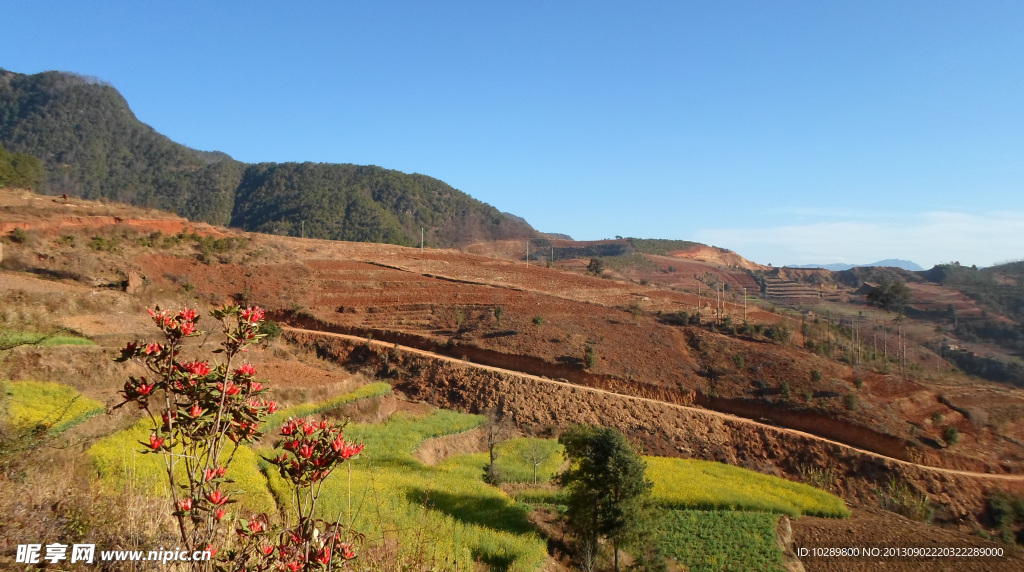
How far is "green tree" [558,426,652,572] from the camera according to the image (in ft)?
39.3

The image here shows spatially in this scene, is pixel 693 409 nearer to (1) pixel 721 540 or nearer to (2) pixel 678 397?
(2) pixel 678 397

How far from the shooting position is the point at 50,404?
11141 millimetres

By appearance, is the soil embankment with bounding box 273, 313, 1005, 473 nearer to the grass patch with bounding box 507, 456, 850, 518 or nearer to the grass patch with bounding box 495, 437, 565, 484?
the grass patch with bounding box 507, 456, 850, 518

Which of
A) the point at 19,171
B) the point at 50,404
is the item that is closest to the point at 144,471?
the point at 50,404

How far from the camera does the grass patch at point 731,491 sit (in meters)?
17.0

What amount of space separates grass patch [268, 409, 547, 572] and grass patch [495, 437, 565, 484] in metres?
0.94

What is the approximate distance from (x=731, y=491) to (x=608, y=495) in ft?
27.3

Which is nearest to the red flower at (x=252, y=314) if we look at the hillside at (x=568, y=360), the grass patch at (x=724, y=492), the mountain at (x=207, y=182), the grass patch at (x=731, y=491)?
the hillside at (x=568, y=360)

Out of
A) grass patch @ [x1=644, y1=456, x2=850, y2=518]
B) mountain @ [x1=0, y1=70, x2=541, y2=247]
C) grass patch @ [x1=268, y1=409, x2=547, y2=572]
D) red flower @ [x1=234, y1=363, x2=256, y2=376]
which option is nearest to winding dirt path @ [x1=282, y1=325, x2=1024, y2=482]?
grass patch @ [x1=644, y1=456, x2=850, y2=518]

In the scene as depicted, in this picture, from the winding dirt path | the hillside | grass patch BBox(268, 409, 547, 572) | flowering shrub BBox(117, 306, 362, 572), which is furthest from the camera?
the winding dirt path

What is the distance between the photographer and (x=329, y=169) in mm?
102750

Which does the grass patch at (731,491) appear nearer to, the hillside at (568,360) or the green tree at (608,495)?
the hillside at (568,360)

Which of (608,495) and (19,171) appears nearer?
(608,495)

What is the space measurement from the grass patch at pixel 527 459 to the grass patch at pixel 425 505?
37.0 inches
